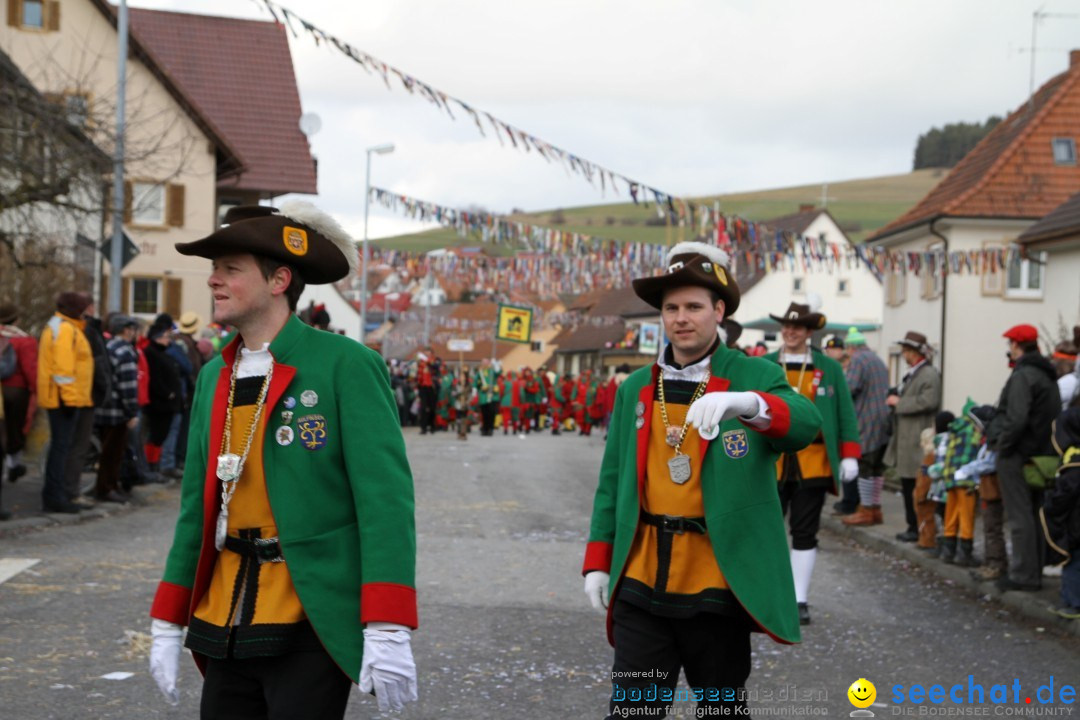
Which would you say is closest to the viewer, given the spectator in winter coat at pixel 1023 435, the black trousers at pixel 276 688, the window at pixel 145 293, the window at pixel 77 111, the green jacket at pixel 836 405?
the black trousers at pixel 276 688

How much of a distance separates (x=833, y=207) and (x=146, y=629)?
120 m

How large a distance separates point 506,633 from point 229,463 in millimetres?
4740

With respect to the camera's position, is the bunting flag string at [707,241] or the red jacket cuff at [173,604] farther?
the bunting flag string at [707,241]

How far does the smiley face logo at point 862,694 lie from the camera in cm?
671

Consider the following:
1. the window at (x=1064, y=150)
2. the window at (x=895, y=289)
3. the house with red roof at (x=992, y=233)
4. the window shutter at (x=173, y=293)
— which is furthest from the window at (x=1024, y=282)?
the window shutter at (x=173, y=293)

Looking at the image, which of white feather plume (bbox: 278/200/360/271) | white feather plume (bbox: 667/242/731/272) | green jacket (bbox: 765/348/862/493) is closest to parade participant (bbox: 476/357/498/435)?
green jacket (bbox: 765/348/862/493)

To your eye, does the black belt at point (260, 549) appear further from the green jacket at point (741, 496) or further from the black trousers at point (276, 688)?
the green jacket at point (741, 496)

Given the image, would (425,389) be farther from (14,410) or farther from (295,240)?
(295,240)

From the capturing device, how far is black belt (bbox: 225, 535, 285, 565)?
360 centimetres

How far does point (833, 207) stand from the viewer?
124 metres

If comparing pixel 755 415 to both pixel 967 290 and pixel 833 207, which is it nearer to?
pixel 967 290

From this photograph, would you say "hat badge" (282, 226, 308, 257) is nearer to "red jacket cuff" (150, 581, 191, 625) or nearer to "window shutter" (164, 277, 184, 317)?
"red jacket cuff" (150, 581, 191, 625)

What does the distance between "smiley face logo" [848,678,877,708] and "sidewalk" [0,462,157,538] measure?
735 centimetres

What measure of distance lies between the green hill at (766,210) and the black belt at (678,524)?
10412 cm
